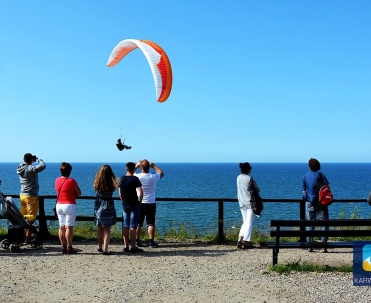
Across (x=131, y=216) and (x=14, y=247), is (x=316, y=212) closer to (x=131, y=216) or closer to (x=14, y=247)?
(x=131, y=216)

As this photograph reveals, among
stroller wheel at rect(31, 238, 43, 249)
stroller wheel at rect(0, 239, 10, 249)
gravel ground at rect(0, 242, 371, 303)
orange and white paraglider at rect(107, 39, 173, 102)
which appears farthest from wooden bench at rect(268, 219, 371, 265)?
stroller wheel at rect(0, 239, 10, 249)

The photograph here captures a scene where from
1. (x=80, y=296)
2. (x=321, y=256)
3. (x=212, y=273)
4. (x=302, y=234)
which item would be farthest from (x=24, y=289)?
A: (x=321, y=256)

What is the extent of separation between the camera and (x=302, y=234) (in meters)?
8.70

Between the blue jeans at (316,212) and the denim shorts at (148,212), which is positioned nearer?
the blue jeans at (316,212)

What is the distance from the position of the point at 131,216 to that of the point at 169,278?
101 inches

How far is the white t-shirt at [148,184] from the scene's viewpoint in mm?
10680

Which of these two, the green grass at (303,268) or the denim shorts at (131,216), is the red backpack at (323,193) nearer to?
the green grass at (303,268)

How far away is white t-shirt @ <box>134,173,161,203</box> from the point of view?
35.0 feet

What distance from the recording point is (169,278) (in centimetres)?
793

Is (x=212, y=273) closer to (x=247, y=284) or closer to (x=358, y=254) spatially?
(x=247, y=284)

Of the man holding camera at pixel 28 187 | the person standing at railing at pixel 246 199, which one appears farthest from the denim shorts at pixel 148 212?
the man holding camera at pixel 28 187

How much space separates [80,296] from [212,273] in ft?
7.52

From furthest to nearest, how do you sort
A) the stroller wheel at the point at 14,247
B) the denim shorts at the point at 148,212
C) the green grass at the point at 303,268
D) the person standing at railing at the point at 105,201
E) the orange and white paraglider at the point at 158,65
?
1. the orange and white paraglider at the point at 158,65
2. the denim shorts at the point at 148,212
3. the stroller wheel at the point at 14,247
4. the person standing at railing at the point at 105,201
5. the green grass at the point at 303,268

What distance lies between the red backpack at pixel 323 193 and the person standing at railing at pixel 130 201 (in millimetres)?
3586
